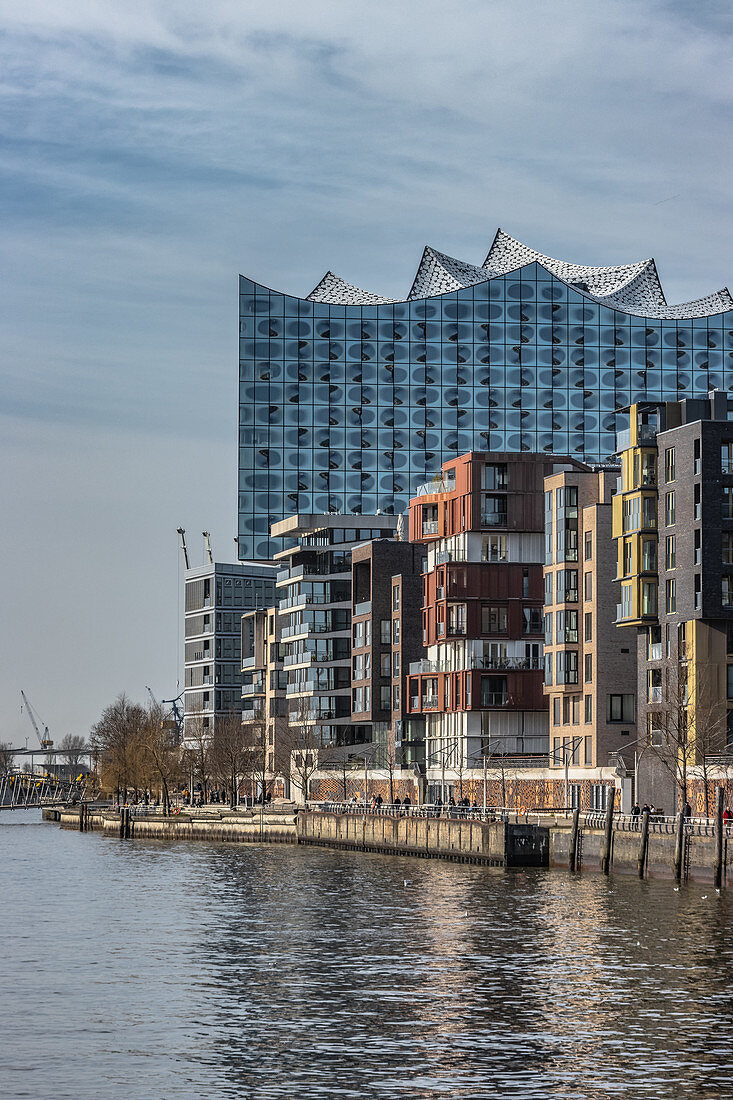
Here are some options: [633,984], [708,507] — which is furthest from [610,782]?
[633,984]

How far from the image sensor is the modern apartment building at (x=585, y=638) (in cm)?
11825

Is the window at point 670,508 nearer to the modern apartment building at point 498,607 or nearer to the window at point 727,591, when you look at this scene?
the window at point 727,591

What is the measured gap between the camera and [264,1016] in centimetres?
4481

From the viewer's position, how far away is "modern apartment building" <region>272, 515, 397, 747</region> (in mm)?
178250

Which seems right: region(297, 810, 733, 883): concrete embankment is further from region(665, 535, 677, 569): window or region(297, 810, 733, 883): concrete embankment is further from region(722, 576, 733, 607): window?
region(665, 535, 677, 569): window

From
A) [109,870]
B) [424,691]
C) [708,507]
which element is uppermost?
[708,507]

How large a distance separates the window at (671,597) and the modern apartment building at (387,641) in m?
48.5

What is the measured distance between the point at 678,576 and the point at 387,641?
200ft

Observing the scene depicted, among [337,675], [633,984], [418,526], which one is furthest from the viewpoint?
[337,675]

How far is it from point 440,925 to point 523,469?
7456cm

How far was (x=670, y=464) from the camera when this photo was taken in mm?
105312

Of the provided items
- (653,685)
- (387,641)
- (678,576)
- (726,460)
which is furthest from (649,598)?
(387,641)

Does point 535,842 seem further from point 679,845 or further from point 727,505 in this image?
point 727,505

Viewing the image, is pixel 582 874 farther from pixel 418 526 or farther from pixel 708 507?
pixel 418 526
